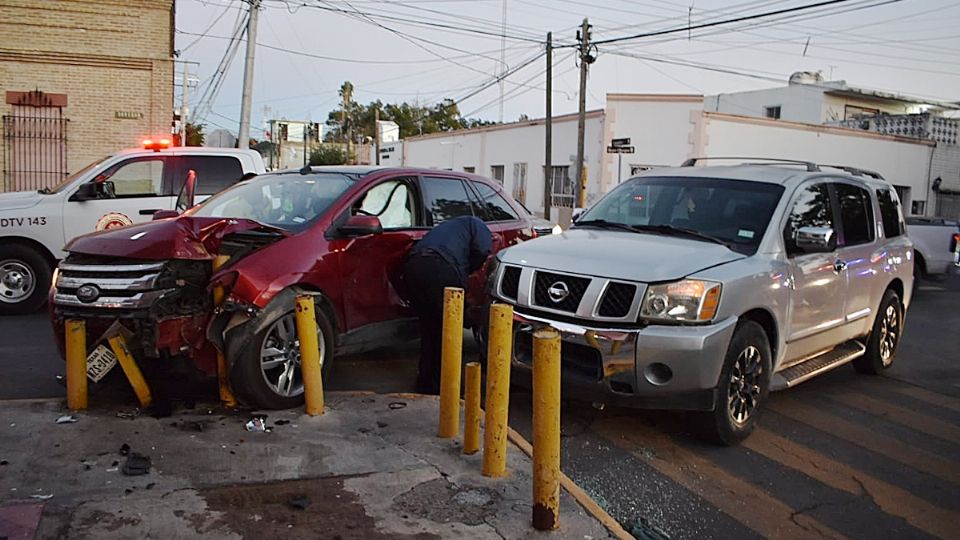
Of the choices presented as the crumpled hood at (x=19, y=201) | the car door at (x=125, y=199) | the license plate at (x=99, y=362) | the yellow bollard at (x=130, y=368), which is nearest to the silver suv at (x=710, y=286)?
the yellow bollard at (x=130, y=368)

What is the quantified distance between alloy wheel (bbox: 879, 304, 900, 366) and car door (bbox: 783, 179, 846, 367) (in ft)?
3.99

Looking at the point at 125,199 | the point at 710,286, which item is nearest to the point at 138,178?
the point at 125,199

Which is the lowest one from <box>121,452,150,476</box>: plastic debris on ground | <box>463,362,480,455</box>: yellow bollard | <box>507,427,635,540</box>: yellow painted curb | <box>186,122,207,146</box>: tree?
<box>507,427,635,540</box>: yellow painted curb

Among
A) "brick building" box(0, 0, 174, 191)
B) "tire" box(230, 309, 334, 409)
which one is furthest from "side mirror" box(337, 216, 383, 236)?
"brick building" box(0, 0, 174, 191)

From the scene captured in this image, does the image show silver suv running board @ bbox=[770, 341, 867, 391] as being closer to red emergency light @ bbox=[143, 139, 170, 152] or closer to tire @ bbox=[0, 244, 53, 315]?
red emergency light @ bbox=[143, 139, 170, 152]

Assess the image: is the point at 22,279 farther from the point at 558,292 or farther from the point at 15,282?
the point at 558,292

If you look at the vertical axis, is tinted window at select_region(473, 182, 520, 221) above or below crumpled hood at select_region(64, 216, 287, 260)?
above

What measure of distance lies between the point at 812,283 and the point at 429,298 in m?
2.83

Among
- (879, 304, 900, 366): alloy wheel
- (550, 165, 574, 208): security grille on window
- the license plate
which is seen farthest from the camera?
(550, 165, 574, 208): security grille on window

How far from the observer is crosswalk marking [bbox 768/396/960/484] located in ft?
16.9

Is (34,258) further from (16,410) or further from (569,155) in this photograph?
(569,155)

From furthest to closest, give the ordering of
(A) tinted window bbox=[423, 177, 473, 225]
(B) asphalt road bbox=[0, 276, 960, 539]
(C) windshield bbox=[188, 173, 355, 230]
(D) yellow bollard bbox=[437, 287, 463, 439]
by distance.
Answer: (A) tinted window bbox=[423, 177, 473, 225], (C) windshield bbox=[188, 173, 355, 230], (D) yellow bollard bbox=[437, 287, 463, 439], (B) asphalt road bbox=[0, 276, 960, 539]

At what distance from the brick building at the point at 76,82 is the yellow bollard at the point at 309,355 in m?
13.4

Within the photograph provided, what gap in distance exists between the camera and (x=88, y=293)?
4992mm
